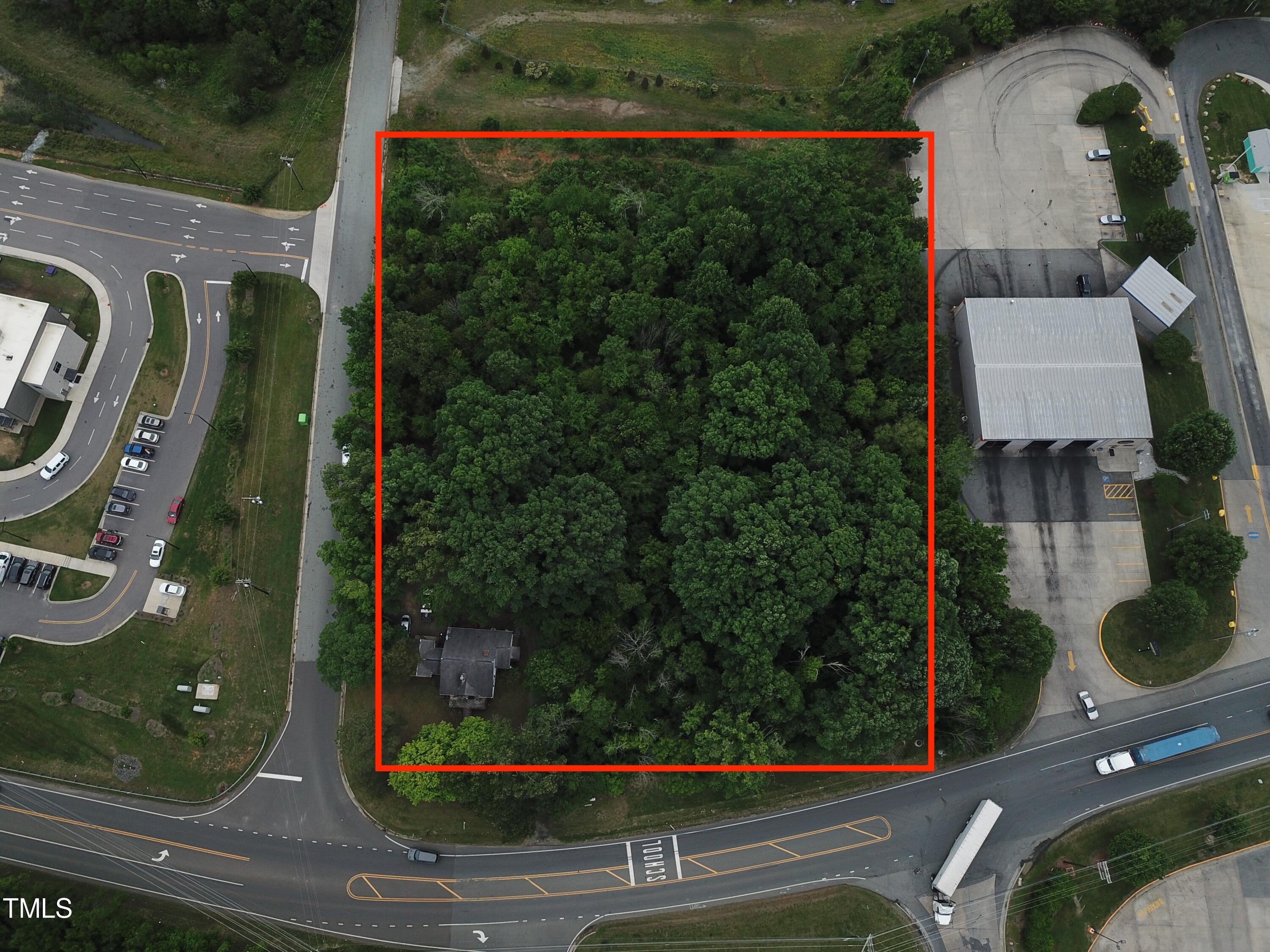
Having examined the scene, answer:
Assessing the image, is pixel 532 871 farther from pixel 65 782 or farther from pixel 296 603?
pixel 65 782

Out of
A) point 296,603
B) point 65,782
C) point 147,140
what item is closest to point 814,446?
point 296,603

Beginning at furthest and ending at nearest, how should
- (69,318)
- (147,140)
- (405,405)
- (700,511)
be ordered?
(147,140)
(69,318)
(405,405)
(700,511)

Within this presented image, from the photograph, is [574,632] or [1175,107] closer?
[574,632]

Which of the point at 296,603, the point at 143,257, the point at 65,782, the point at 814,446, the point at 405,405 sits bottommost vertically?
the point at 65,782

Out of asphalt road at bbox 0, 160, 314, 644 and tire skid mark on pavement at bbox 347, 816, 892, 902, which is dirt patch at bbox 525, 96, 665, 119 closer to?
asphalt road at bbox 0, 160, 314, 644

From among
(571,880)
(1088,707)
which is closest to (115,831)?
(571,880)

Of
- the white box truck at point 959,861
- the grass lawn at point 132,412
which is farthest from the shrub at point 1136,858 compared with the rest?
the grass lawn at point 132,412

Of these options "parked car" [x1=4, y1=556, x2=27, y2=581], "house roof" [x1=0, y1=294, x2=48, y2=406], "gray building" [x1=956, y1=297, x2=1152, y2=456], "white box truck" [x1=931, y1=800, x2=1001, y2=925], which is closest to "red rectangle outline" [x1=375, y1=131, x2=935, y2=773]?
"white box truck" [x1=931, y1=800, x2=1001, y2=925]
